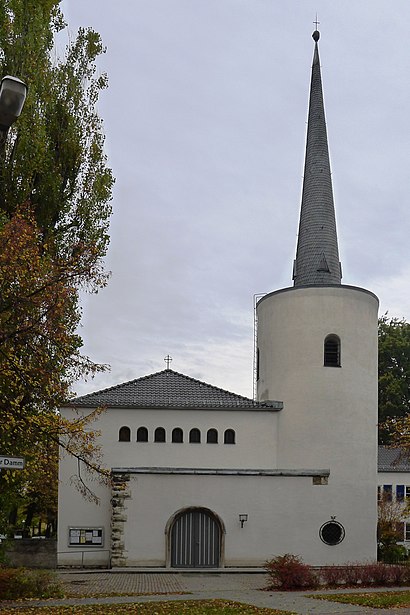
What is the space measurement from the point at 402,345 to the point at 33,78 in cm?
4163

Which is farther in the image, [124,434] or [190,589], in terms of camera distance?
[124,434]

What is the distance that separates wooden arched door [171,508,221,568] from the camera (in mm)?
27983

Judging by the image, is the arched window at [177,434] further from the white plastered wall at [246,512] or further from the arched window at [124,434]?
the white plastered wall at [246,512]

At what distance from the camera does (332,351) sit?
99.3 ft

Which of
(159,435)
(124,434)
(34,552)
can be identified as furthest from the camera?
(34,552)

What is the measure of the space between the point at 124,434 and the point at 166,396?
87.7 inches

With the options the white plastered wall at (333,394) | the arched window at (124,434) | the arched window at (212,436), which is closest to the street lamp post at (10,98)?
the white plastered wall at (333,394)

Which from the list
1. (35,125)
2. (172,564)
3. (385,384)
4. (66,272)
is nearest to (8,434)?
(66,272)

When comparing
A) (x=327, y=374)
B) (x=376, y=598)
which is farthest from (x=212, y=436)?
(x=376, y=598)

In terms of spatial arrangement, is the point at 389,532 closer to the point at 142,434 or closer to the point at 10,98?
the point at 142,434

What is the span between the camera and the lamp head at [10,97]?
7.11 m

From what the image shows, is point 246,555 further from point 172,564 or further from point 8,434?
point 8,434

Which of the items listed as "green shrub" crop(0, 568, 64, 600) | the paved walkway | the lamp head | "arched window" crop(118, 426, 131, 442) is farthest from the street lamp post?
"arched window" crop(118, 426, 131, 442)

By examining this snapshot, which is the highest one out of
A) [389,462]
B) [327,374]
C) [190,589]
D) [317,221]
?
[317,221]
